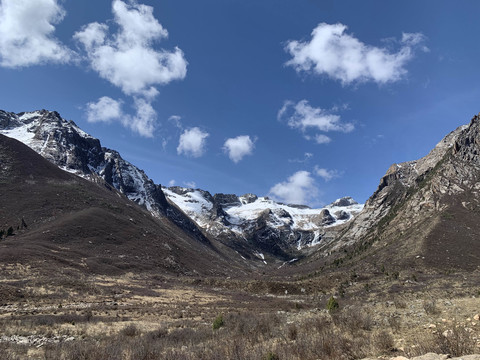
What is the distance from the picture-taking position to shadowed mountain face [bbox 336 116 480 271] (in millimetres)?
70938

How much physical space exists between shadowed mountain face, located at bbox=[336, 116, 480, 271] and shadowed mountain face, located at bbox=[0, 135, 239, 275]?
204 ft

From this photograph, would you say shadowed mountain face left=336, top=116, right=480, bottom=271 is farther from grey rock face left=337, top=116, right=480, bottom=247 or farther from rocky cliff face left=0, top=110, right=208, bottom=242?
rocky cliff face left=0, top=110, right=208, bottom=242

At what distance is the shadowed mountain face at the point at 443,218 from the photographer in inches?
2793

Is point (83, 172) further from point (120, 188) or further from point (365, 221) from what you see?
point (365, 221)

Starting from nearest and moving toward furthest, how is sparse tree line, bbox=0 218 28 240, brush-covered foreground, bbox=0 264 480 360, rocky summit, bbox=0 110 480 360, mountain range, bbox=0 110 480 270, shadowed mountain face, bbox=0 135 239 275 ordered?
brush-covered foreground, bbox=0 264 480 360, rocky summit, bbox=0 110 480 360, shadowed mountain face, bbox=0 135 239 275, sparse tree line, bbox=0 218 28 240, mountain range, bbox=0 110 480 270

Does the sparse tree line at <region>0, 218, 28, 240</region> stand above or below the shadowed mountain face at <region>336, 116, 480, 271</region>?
below

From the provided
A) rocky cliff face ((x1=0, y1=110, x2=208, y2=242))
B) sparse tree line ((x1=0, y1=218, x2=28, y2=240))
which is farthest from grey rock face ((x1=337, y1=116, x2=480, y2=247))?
rocky cliff face ((x1=0, y1=110, x2=208, y2=242))

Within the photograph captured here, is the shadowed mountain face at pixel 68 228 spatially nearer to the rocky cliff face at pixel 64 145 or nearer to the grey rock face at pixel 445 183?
the rocky cliff face at pixel 64 145

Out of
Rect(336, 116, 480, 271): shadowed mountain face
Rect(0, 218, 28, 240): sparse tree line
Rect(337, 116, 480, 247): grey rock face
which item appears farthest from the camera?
Rect(337, 116, 480, 247): grey rock face

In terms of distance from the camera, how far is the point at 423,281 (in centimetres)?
5494

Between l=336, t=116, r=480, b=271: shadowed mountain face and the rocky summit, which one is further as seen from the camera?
l=336, t=116, r=480, b=271: shadowed mountain face

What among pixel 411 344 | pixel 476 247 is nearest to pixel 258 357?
pixel 411 344

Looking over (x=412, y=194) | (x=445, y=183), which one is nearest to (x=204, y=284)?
(x=445, y=183)

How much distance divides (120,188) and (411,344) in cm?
20012
